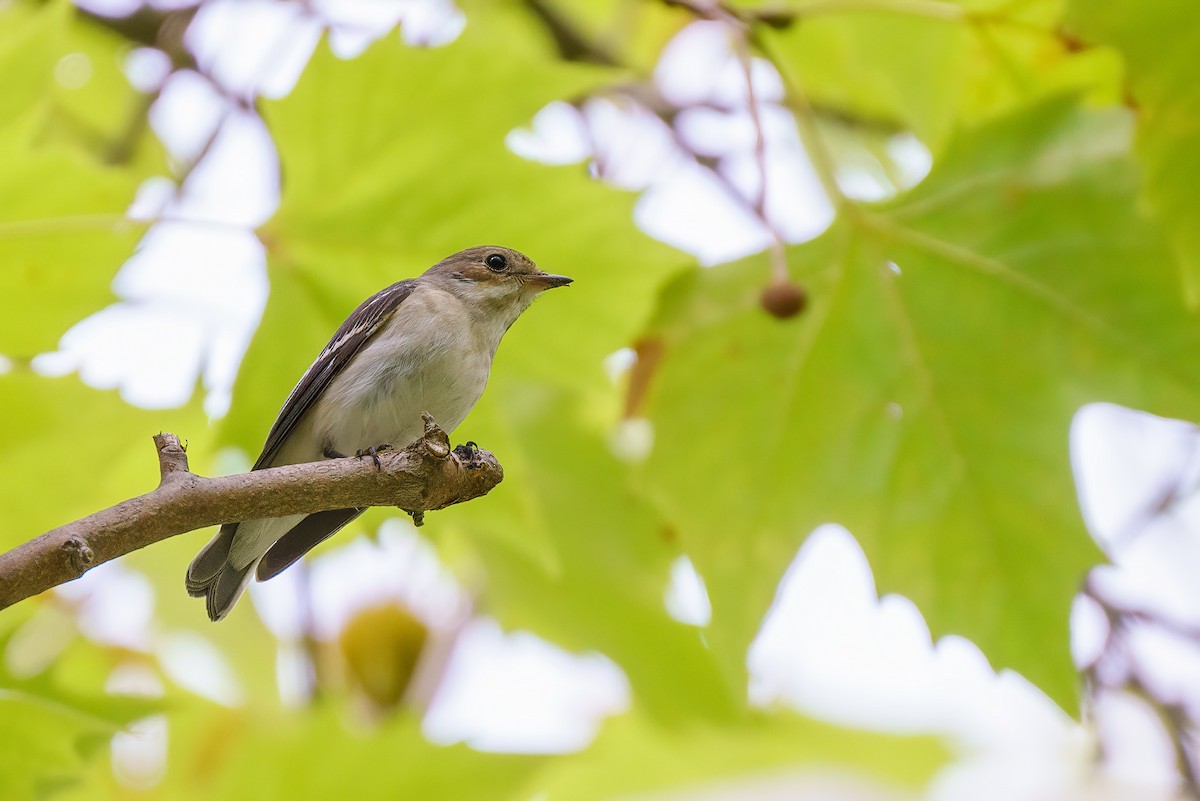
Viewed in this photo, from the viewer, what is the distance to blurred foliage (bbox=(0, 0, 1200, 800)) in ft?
8.05

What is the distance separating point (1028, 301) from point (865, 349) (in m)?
0.39

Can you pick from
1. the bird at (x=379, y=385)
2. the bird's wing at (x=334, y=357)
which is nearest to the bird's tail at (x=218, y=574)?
the bird at (x=379, y=385)

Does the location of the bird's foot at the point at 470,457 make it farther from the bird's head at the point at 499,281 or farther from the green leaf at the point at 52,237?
the green leaf at the point at 52,237

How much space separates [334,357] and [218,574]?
499mm

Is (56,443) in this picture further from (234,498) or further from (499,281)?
(234,498)

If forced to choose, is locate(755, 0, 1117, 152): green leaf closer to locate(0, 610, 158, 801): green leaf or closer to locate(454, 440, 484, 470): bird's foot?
locate(454, 440, 484, 470): bird's foot

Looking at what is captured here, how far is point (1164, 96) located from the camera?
9.91 ft

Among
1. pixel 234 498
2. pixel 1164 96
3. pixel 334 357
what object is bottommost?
pixel 334 357

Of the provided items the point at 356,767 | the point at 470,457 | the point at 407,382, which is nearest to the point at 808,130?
the point at 407,382

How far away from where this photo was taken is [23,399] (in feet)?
8.67

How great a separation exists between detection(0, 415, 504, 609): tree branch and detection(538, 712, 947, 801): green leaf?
1687mm

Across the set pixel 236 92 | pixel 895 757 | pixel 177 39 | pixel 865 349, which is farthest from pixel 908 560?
pixel 177 39

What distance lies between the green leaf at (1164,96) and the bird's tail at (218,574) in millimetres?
2236

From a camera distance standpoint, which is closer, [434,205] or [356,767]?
[434,205]
